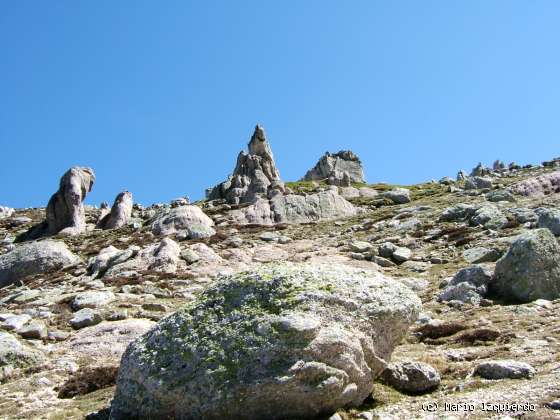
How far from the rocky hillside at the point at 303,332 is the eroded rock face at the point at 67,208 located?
104ft

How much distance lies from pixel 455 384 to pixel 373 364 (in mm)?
1926

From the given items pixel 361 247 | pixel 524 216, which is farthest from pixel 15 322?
pixel 524 216

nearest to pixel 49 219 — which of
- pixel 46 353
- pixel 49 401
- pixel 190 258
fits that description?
pixel 190 258

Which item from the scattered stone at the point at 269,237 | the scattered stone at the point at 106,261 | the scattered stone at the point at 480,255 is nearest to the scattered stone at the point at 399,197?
the scattered stone at the point at 269,237

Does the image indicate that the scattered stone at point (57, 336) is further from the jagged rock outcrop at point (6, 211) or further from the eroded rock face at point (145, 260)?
the jagged rock outcrop at point (6, 211)

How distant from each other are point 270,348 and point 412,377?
11.8ft

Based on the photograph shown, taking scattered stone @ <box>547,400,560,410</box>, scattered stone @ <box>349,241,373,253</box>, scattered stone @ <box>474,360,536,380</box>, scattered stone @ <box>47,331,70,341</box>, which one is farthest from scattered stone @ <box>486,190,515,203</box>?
scattered stone @ <box>547,400,560,410</box>

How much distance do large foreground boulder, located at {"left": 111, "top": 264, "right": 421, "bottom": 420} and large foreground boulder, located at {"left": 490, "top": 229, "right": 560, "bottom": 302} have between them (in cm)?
1029

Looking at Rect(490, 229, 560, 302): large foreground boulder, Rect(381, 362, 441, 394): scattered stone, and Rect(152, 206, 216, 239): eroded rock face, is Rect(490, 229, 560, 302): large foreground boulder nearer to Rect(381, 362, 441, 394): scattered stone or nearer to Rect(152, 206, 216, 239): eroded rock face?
Rect(381, 362, 441, 394): scattered stone

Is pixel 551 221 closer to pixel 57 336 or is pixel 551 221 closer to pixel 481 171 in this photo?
pixel 57 336

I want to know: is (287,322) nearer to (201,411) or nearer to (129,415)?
(201,411)

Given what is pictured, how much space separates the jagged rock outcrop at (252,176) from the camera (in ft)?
264

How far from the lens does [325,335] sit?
11070mm

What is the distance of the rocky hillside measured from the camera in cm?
1063
